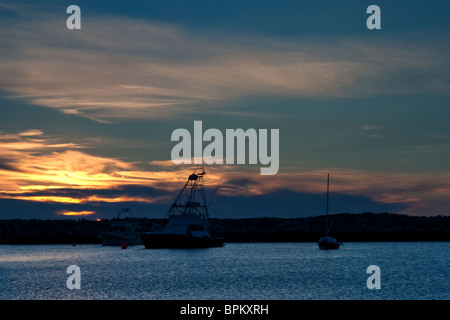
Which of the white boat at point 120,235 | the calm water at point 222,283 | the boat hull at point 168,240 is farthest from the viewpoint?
the white boat at point 120,235

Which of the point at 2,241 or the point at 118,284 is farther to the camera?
the point at 2,241

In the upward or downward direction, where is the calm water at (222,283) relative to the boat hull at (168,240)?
downward

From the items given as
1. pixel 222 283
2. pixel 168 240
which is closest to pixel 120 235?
pixel 168 240

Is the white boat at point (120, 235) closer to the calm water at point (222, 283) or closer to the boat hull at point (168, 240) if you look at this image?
the boat hull at point (168, 240)

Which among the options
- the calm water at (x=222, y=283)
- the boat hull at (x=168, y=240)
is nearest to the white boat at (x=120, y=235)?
the boat hull at (x=168, y=240)

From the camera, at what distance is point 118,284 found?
57781 mm

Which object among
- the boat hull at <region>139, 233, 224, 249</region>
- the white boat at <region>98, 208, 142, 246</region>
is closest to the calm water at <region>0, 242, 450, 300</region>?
the boat hull at <region>139, 233, 224, 249</region>

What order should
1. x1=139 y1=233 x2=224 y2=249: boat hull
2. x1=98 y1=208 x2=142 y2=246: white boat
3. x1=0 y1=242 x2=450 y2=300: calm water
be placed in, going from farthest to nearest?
x1=98 y1=208 x2=142 y2=246: white boat, x1=139 y1=233 x2=224 y2=249: boat hull, x1=0 y1=242 x2=450 y2=300: calm water

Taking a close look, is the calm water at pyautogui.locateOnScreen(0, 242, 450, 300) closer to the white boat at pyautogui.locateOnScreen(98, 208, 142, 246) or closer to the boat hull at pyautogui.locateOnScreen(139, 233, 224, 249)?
the boat hull at pyautogui.locateOnScreen(139, 233, 224, 249)

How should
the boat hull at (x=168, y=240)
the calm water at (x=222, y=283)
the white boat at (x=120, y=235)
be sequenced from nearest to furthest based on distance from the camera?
the calm water at (x=222, y=283)
the boat hull at (x=168, y=240)
the white boat at (x=120, y=235)
